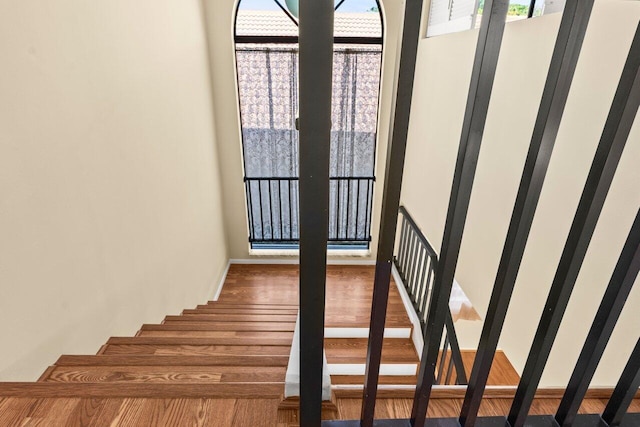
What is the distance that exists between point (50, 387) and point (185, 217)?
6.61 ft

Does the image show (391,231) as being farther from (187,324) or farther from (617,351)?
(187,324)

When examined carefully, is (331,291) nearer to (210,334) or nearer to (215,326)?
(215,326)

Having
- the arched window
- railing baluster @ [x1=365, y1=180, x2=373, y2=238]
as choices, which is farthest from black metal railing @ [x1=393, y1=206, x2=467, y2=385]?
the arched window

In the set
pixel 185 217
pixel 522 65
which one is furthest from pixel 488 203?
pixel 185 217

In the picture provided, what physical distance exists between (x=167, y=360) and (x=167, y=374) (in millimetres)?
182

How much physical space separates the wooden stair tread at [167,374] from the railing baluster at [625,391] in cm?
96

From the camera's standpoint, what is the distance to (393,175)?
60cm

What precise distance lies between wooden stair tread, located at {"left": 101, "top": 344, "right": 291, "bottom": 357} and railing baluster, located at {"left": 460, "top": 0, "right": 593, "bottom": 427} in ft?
3.39

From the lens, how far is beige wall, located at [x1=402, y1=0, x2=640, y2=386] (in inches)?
60.6

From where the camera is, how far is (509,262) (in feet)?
2.35

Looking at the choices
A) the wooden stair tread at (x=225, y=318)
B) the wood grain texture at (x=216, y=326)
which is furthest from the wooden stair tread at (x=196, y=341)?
the wooden stair tread at (x=225, y=318)

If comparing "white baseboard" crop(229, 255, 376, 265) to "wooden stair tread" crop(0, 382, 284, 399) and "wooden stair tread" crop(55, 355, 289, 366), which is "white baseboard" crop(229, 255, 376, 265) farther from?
"wooden stair tread" crop(0, 382, 284, 399)

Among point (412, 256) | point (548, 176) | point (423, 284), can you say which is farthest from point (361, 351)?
point (548, 176)

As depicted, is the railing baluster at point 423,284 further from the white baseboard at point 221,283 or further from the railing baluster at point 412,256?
the white baseboard at point 221,283
